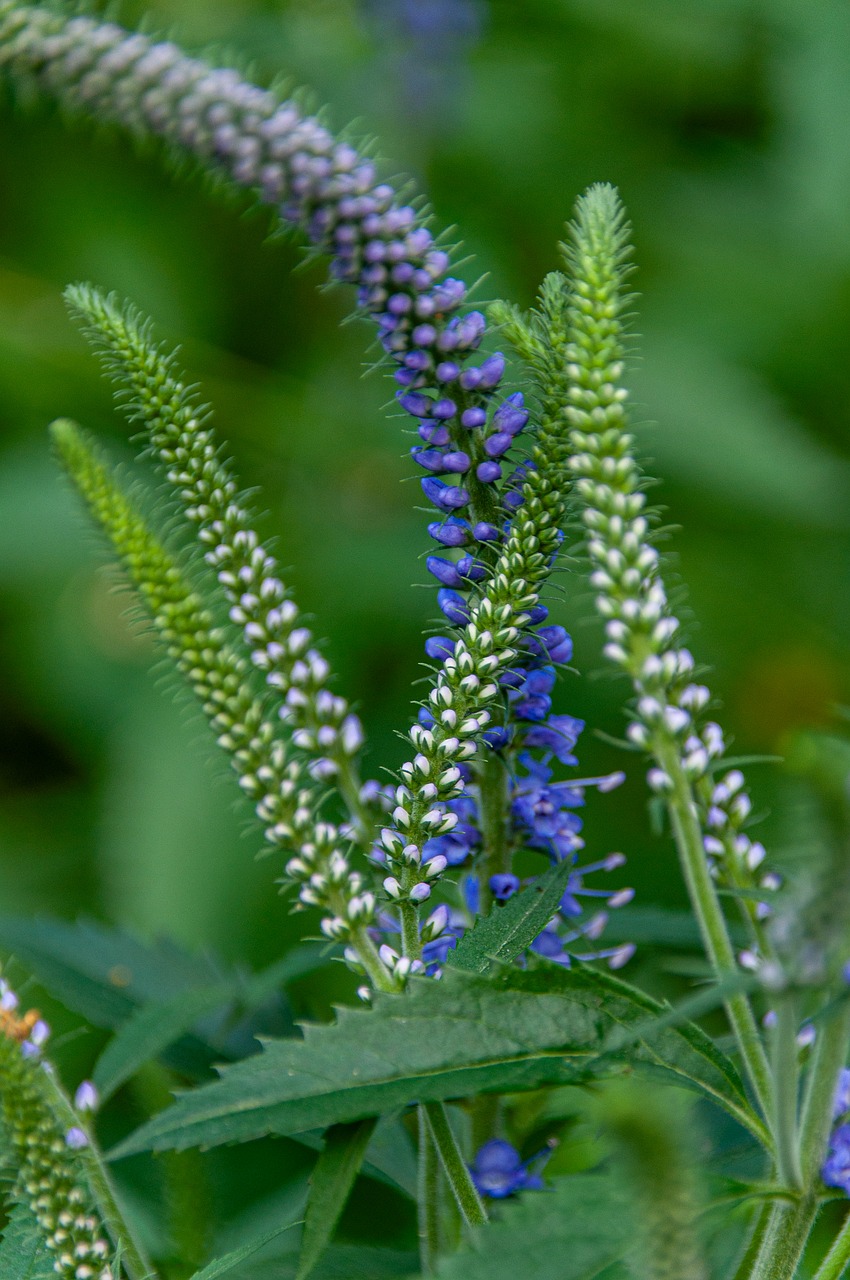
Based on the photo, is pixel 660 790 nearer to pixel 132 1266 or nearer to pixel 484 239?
pixel 132 1266

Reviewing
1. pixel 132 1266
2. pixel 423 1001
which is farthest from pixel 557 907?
pixel 132 1266

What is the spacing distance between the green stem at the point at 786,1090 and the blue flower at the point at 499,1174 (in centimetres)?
52

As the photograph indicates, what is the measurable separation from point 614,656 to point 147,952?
194 cm

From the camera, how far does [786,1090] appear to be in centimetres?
158

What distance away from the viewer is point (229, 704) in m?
2.09

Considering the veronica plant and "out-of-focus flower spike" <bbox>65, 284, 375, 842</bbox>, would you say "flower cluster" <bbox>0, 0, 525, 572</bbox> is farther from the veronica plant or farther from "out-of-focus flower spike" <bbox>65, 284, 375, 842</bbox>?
"out-of-focus flower spike" <bbox>65, 284, 375, 842</bbox>

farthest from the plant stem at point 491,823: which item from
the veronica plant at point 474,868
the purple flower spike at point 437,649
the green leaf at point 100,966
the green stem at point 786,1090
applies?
the green leaf at point 100,966

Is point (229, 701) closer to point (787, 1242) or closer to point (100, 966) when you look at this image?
point (787, 1242)

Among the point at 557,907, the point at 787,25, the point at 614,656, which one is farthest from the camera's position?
the point at 787,25

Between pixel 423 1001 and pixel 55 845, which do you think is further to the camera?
pixel 55 845

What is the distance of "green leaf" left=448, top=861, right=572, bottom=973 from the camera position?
1.89 meters

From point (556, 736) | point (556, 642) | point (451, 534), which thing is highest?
point (451, 534)

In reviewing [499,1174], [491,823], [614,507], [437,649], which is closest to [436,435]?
[437,649]

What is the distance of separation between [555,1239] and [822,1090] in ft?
1.35
